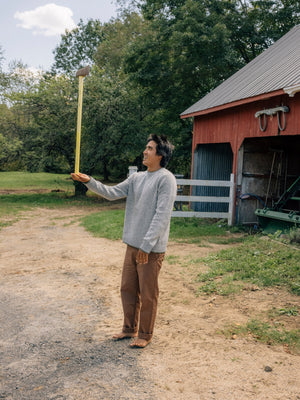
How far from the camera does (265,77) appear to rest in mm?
10812

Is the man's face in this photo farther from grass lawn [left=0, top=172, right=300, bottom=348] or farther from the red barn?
the red barn

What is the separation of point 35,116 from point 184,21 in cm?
824

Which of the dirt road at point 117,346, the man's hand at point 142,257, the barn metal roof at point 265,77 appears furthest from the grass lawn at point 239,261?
the barn metal roof at point 265,77

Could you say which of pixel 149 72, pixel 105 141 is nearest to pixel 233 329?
pixel 105 141

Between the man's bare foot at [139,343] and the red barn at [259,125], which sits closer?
the man's bare foot at [139,343]

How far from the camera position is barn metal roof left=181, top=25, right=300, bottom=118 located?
376 inches

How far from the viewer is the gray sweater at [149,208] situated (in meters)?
3.82

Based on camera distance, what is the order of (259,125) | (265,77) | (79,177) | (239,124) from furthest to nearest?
(239,124) → (265,77) → (259,125) → (79,177)

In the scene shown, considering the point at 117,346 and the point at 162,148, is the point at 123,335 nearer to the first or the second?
the point at 117,346

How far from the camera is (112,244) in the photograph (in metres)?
9.24

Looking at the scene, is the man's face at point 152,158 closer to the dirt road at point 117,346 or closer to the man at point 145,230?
the man at point 145,230

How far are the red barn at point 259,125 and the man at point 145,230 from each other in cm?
580

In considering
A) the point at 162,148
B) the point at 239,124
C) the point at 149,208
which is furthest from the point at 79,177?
the point at 239,124

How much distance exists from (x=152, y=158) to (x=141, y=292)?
1251 mm
